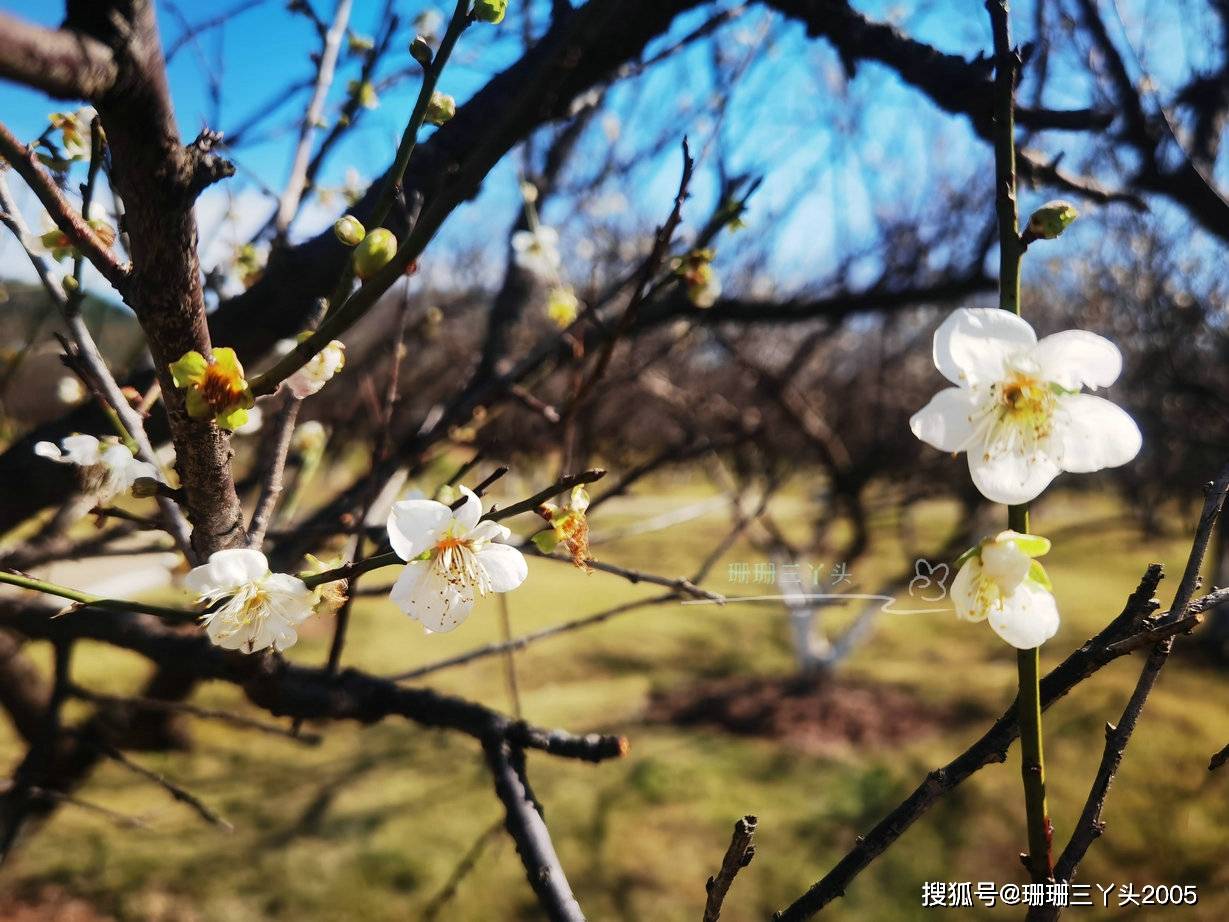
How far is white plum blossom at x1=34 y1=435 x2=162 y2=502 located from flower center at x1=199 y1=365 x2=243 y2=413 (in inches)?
9.0

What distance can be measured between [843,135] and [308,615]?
12.2 feet

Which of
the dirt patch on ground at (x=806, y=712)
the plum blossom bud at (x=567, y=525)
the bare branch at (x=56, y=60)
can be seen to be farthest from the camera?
the dirt patch on ground at (x=806, y=712)

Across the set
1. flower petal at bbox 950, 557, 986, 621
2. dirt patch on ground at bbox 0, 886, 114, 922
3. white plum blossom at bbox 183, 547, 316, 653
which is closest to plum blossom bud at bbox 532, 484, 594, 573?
white plum blossom at bbox 183, 547, 316, 653

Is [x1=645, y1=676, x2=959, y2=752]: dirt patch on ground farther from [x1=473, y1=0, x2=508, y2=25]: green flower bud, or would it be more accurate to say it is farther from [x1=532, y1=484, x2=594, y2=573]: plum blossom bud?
[x1=473, y1=0, x2=508, y2=25]: green flower bud

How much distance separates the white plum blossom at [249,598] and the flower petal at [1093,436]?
0.56 m

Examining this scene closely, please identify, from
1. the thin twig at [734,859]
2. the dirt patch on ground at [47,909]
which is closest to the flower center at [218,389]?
the thin twig at [734,859]

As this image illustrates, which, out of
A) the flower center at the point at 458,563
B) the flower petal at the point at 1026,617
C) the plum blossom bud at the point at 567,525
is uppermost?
the plum blossom bud at the point at 567,525

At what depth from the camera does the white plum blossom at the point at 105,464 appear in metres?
0.65

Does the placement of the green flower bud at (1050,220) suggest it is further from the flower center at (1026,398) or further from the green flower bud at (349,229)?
the green flower bud at (349,229)

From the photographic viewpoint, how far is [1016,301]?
496mm

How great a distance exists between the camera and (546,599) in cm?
543

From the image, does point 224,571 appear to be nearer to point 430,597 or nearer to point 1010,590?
point 430,597

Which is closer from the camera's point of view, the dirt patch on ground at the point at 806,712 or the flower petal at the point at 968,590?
the flower petal at the point at 968,590

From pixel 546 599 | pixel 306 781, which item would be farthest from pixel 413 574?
pixel 546 599
